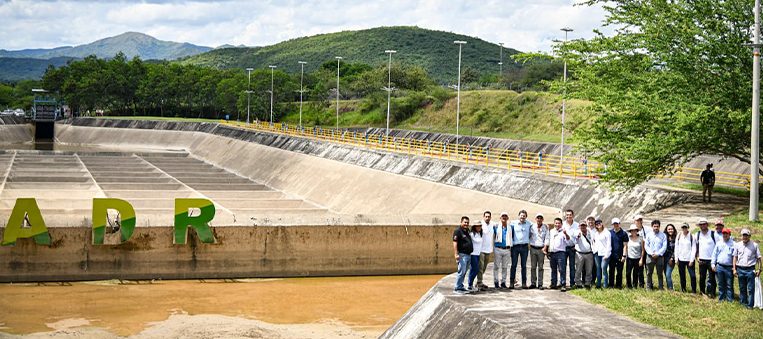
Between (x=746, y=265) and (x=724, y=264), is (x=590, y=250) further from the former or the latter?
(x=746, y=265)

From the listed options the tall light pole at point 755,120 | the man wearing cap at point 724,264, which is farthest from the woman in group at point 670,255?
the tall light pole at point 755,120

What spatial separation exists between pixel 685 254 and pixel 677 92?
37.8 ft

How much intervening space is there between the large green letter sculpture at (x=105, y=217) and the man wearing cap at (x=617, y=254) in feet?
50.0

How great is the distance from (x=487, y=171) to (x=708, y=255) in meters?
23.5

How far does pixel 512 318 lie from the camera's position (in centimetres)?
1366

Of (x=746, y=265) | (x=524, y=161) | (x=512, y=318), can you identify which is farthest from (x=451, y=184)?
(x=512, y=318)

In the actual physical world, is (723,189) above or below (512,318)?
above

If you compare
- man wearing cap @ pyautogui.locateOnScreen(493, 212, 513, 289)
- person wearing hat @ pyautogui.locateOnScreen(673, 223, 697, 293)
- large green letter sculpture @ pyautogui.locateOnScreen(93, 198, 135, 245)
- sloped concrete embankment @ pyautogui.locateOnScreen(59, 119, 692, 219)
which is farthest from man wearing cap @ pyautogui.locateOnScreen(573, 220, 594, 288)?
large green letter sculpture @ pyautogui.locateOnScreen(93, 198, 135, 245)

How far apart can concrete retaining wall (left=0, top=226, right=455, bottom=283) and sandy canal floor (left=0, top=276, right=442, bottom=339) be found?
46 centimetres

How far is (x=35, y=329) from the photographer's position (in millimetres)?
19297

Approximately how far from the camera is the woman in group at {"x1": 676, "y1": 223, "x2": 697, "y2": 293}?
15422mm

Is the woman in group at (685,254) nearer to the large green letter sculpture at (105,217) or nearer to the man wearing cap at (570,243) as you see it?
the man wearing cap at (570,243)

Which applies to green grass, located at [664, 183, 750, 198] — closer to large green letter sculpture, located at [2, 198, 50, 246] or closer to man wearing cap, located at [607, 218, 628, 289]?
man wearing cap, located at [607, 218, 628, 289]

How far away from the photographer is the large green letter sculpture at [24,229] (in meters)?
24.6
